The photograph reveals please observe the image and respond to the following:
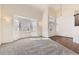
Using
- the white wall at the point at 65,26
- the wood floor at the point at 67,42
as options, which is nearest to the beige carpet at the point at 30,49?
the wood floor at the point at 67,42

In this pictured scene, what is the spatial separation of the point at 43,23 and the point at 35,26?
10 cm

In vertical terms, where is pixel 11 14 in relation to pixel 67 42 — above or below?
above

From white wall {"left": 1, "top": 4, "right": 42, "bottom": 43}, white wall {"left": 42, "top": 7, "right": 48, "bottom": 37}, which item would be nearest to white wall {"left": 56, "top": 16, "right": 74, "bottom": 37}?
white wall {"left": 42, "top": 7, "right": 48, "bottom": 37}

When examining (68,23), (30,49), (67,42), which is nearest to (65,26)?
(68,23)

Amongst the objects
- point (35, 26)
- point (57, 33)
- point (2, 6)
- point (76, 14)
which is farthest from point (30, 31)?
point (76, 14)

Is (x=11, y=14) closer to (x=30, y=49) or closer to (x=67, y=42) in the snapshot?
(x=30, y=49)

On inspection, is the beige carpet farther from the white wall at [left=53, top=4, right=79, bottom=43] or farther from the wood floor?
the white wall at [left=53, top=4, right=79, bottom=43]

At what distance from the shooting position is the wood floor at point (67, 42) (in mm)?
1658

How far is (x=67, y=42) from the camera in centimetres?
169

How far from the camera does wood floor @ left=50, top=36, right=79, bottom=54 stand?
1.66 meters

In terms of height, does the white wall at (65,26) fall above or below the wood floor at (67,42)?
above

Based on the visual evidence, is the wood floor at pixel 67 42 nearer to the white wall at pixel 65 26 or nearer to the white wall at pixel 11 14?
the white wall at pixel 65 26

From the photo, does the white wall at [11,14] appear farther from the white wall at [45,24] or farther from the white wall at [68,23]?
the white wall at [68,23]

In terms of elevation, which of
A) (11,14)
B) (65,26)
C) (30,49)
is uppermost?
(11,14)
